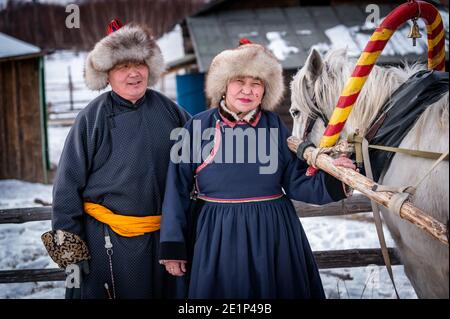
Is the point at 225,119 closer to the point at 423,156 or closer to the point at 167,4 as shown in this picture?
the point at 423,156

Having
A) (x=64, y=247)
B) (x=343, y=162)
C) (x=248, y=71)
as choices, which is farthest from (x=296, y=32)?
(x=64, y=247)

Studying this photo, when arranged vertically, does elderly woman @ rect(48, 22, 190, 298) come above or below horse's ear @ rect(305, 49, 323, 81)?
below

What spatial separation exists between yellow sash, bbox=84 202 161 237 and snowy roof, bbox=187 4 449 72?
16.6 ft

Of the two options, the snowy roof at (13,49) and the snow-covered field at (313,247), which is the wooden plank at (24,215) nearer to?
the snow-covered field at (313,247)

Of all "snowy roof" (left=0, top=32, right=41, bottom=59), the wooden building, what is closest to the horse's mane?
"snowy roof" (left=0, top=32, right=41, bottom=59)

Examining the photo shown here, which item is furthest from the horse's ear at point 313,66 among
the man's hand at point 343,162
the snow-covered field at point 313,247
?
the snow-covered field at point 313,247

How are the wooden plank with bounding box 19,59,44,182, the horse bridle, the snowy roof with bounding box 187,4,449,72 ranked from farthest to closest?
the wooden plank with bounding box 19,59,44,182
the snowy roof with bounding box 187,4,449,72
the horse bridle

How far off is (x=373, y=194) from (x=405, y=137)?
44 cm

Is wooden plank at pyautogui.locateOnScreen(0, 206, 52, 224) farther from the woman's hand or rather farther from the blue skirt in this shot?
the blue skirt

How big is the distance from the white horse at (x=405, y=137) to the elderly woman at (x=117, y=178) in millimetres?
856

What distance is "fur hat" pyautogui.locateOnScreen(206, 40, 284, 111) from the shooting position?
6.84 feet

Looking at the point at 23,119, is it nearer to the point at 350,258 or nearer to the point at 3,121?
the point at 3,121

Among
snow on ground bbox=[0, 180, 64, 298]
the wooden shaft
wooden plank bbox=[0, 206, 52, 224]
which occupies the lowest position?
snow on ground bbox=[0, 180, 64, 298]

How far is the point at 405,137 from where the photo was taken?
1.80 meters
